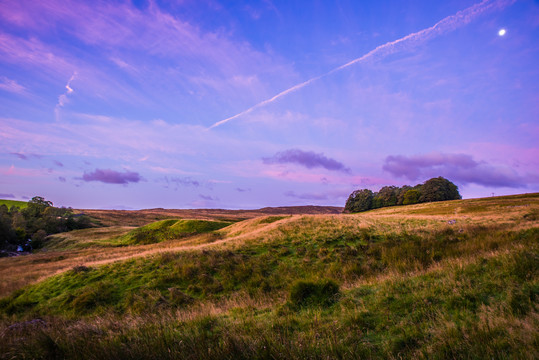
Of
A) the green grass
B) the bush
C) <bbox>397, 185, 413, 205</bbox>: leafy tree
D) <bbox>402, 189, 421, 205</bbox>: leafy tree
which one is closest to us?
the bush

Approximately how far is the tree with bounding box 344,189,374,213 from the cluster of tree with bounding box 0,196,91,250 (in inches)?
3488

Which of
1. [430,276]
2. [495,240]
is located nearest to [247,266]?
[430,276]

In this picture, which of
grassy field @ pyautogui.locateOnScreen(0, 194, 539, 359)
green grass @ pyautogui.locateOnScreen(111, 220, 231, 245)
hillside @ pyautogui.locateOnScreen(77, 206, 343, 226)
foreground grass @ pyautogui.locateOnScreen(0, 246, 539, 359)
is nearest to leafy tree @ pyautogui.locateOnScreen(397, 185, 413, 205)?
green grass @ pyautogui.locateOnScreen(111, 220, 231, 245)

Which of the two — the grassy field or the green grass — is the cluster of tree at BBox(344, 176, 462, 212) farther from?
the grassy field

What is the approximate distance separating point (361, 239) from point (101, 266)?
1962 cm

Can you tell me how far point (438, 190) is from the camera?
240 feet

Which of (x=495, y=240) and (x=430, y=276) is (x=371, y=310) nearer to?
(x=430, y=276)

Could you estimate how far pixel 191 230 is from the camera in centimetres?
4394

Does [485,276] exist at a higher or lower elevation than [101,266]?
higher

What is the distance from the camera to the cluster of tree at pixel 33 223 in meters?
48.8

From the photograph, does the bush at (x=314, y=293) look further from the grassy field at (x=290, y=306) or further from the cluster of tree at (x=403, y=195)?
the cluster of tree at (x=403, y=195)

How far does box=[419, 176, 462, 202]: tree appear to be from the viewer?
238ft

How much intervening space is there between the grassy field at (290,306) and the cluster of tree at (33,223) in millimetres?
47113

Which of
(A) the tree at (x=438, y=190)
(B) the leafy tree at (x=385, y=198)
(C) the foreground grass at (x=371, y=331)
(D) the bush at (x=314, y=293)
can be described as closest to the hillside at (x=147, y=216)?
(B) the leafy tree at (x=385, y=198)
